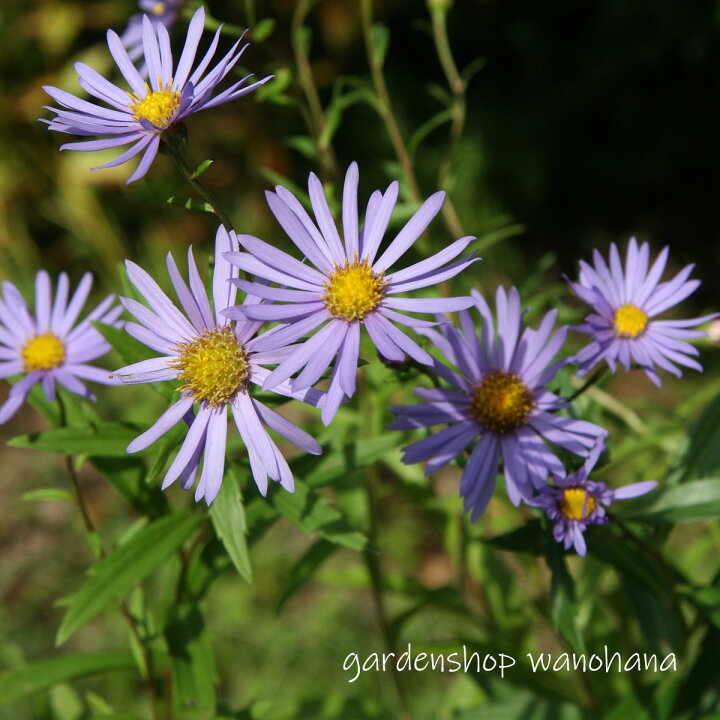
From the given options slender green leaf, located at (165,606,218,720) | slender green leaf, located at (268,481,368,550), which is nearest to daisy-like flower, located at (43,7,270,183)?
slender green leaf, located at (268,481,368,550)

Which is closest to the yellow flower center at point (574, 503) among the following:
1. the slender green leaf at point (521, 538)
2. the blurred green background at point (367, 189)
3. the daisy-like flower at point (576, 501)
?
the daisy-like flower at point (576, 501)

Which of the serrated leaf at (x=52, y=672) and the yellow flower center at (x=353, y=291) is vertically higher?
the yellow flower center at (x=353, y=291)

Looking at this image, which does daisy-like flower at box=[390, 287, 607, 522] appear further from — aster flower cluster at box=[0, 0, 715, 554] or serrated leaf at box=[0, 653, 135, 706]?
serrated leaf at box=[0, 653, 135, 706]

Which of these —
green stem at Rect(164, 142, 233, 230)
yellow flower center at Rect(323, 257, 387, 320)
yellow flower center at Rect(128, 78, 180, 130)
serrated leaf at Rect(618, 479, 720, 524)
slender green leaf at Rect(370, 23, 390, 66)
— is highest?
slender green leaf at Rect(370, 23, 390, 66)

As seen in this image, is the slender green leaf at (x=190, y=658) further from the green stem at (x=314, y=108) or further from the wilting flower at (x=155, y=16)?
the wilting flower at (x=155, y=16)

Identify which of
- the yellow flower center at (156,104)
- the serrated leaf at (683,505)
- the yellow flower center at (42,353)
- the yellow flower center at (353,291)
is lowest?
the serrated leaf at (683,505)

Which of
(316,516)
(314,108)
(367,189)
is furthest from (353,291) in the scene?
(367,189)

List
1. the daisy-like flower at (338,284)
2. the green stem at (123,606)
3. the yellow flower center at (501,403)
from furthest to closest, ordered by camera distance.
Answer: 1. the green stem at (123,606)
2. the yellow flower center at (501,403)
3. the daisy-like flower at (338,284)

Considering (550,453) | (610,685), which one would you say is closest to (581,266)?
(550,453)

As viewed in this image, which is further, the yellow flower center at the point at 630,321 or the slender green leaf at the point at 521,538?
the yellow flower center at the point at 630,321
